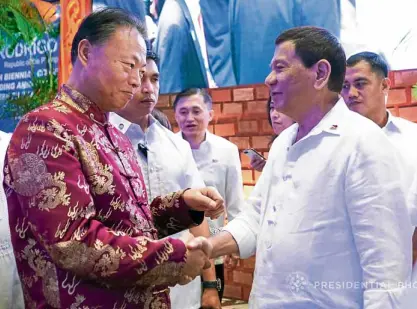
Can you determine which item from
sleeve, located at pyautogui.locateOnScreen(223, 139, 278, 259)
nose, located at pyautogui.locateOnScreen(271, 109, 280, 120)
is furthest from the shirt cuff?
nose, located at pyautogui.locateOnScreen(271, 109, 280, 120)

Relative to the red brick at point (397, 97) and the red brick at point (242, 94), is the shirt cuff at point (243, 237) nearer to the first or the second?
the red brick at point (397, 97)

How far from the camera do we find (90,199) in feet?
4.47

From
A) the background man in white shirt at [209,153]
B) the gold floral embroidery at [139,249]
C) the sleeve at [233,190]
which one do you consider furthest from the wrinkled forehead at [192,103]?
the gold floral embroidery at [139,249]

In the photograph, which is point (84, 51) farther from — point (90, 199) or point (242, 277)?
point (242, 277)

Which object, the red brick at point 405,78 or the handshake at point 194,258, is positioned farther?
the red brick at point 405,78

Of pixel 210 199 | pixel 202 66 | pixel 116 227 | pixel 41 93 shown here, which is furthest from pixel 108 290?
pixel 41 93

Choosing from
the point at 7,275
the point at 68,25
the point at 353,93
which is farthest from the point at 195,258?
the point at 68,25

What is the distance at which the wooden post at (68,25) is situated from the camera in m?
5.46

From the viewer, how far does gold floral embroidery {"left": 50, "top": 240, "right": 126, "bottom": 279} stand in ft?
4.29

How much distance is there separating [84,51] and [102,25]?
0.08 metres

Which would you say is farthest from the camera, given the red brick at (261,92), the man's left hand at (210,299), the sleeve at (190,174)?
the red brick at (261,92)

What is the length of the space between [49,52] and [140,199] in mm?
4515

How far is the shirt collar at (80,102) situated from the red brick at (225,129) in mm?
3564

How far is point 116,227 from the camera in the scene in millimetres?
1458
